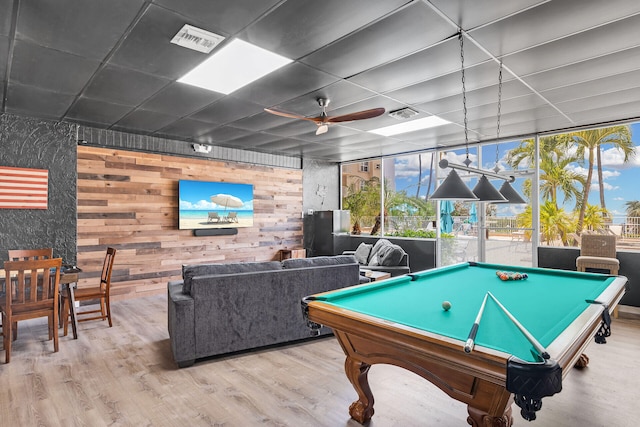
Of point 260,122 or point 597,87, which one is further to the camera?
point 260,122

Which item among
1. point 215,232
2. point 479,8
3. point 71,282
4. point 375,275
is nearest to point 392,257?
point 375,275

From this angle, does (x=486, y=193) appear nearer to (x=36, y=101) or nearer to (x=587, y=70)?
(x=587, y=70)

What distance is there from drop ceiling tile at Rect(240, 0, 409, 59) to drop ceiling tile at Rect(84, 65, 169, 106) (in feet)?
4.60

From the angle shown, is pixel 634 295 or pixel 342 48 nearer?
pixel 342 48

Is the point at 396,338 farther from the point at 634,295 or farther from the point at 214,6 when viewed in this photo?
the point at 634,295

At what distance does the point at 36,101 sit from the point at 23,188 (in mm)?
1328

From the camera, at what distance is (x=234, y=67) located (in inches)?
132

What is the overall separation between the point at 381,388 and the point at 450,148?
5549 millimetres

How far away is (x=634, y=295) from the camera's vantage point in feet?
16.2

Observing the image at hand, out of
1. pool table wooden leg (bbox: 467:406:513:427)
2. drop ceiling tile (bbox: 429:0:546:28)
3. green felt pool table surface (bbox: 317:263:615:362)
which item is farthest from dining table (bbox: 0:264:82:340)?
drop ceiling tile (bbox: 429:0:546:28)

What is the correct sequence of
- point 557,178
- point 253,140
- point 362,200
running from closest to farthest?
point 253,140 < point 557,178 < point 362,200

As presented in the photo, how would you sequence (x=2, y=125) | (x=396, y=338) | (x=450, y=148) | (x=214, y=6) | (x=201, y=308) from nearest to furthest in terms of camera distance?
(x=396, y=338) → (x=214, y=6) → (x=201, y=308) → (x=2, y=125) → (x=450, y=148)

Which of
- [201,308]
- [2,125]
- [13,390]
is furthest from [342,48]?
[2,125]

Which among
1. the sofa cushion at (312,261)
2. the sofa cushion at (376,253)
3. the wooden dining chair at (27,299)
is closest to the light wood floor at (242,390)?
the wooden dining chair at (27,299)
